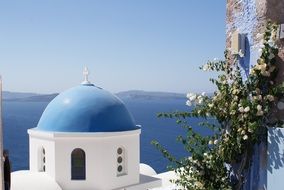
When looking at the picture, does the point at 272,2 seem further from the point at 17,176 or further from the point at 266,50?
the point at 17,176

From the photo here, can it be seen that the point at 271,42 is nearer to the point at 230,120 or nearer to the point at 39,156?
the point at 230,120

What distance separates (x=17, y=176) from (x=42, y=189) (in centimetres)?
73

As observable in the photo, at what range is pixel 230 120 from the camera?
4387 mm

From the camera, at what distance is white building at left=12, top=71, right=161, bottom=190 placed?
10195 mm

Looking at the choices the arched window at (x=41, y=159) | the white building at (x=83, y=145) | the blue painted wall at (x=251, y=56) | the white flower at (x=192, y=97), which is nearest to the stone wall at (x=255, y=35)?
the blue painted wall at (x=251, y=56)

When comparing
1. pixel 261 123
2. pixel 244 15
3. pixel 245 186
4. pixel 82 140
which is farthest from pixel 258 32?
pixel 82 140

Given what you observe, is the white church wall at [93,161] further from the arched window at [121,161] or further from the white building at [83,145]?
the arched window at [121,161]

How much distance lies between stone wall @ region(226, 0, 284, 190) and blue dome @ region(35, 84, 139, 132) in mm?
6355

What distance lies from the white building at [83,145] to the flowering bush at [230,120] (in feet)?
18.4

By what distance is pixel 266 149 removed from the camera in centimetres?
425

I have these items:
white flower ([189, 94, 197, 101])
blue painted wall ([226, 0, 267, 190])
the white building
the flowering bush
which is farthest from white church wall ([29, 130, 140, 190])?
blue painted wall ([226, 0, 267, 190])

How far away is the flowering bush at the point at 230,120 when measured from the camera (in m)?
4.10

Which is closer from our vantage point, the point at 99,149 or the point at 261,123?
the point at 261,123

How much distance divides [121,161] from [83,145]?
1.35 meters
